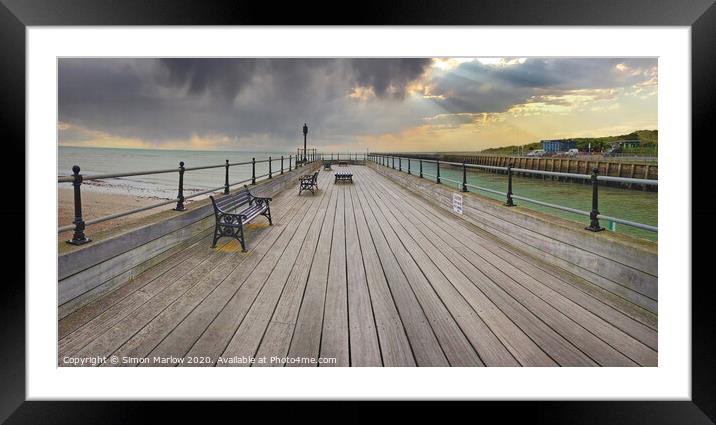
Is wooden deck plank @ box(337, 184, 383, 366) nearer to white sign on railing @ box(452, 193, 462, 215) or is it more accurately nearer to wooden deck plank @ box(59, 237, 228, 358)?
wooden deck plank @ box(59, 237, 228, 358)

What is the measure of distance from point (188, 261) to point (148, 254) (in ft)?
0.95

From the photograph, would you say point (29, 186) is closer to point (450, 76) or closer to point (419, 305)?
point (419, 305)

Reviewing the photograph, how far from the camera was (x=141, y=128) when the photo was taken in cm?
347

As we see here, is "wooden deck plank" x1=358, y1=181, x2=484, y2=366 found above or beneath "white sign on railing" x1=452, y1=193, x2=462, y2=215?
beneath

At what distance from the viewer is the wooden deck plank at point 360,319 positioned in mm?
1468

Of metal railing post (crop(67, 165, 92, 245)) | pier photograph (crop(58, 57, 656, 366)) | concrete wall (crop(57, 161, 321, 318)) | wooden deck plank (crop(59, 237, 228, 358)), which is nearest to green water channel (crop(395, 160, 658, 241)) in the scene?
pier photograph (crop(58, 57, 656, 366))

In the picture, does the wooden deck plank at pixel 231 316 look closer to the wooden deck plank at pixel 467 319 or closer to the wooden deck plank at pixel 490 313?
the wooden deck plank at pixel 467 319

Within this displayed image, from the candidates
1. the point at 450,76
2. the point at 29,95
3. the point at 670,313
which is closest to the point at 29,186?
the point at 29,95

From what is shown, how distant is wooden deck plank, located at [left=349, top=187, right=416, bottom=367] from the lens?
4.79ft

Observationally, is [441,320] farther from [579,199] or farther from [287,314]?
[579,199]

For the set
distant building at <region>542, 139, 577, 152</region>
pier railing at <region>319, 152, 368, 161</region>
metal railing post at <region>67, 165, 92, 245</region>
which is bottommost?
metal railing post at <region>67, 165, 92, 245</region>

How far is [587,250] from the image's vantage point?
215cm

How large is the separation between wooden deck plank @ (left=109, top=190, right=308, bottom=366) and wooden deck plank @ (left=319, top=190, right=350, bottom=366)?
0.72 m

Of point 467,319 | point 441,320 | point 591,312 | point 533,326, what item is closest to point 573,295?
point 591,312
